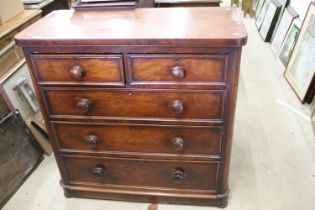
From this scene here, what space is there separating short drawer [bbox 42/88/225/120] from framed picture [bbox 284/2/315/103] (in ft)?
4.28

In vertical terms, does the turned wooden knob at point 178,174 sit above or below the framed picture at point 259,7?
above

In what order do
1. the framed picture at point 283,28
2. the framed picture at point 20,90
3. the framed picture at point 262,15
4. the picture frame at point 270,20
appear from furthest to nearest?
1. the framed picture at point 262,15
2. the picture frame at point 270,20
3. the framed picture at point 283,28
4. the framed picture at point 20,90

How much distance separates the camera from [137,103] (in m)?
1.16

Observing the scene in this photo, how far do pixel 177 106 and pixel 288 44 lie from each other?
6.54 feet

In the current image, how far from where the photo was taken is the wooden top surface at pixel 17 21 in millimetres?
1640

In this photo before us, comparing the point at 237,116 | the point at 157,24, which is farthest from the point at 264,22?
the point at 157,24

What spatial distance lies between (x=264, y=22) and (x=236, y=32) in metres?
2.69

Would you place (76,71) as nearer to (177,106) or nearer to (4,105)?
(177,106)

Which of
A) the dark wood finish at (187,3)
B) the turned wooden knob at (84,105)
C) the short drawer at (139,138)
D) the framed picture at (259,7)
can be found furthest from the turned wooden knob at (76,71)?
the framed picture at (259,7)

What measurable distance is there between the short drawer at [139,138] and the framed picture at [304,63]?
125 centimetres

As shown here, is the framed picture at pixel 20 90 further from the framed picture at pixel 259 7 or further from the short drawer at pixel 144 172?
the framed picture at pixel 259 7

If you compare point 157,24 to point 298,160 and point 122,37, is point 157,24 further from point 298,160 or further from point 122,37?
point 298,160

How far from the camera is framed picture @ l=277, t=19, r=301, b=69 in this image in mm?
2556

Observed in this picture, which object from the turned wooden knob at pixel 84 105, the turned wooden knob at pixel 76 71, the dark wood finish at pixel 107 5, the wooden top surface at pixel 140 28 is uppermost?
the dark wood finish at pixel 107 5
